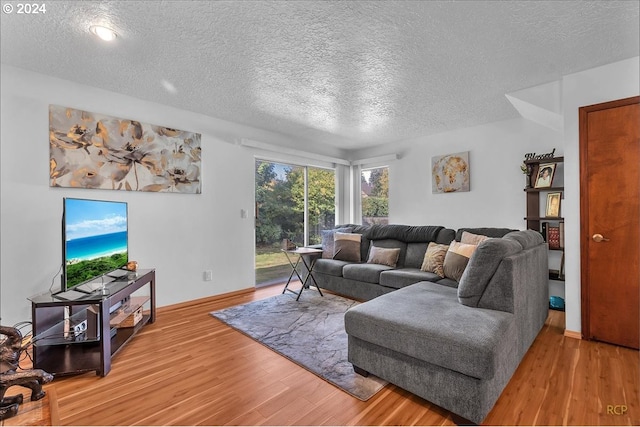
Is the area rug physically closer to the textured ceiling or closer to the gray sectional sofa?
the gray sectional sofa

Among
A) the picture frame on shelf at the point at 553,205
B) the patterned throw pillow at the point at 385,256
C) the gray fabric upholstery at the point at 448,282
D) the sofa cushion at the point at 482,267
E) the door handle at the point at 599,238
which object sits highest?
the picture frame on shelf at the point at 553,205

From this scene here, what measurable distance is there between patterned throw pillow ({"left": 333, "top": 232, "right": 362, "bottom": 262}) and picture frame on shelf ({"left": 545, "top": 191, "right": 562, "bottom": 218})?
2340 mm

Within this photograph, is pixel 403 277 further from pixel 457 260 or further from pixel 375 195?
pixel 375 195

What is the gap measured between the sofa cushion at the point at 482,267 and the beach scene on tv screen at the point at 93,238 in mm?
2827

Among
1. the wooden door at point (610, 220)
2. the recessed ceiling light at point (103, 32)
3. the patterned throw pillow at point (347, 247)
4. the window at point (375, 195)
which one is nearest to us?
the recessed ceiling light at point (103, 32)

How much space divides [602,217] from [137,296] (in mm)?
4583

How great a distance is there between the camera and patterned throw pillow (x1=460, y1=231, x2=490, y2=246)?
319cm

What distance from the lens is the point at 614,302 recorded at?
2.38 meters

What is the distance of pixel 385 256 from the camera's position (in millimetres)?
3836

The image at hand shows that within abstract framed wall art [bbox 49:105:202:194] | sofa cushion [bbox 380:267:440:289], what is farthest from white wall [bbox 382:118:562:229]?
abstract framed wall art [bbox 49:105:202:194]

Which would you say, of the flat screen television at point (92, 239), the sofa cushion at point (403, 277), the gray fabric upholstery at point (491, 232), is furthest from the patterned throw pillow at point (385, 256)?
the flat screen television at point (92, 239)

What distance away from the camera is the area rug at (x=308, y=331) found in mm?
1936

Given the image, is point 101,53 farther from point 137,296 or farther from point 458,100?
point 458,100

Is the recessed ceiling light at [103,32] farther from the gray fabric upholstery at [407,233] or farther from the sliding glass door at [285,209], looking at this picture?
the gray fabric upholstery at [407,233]
